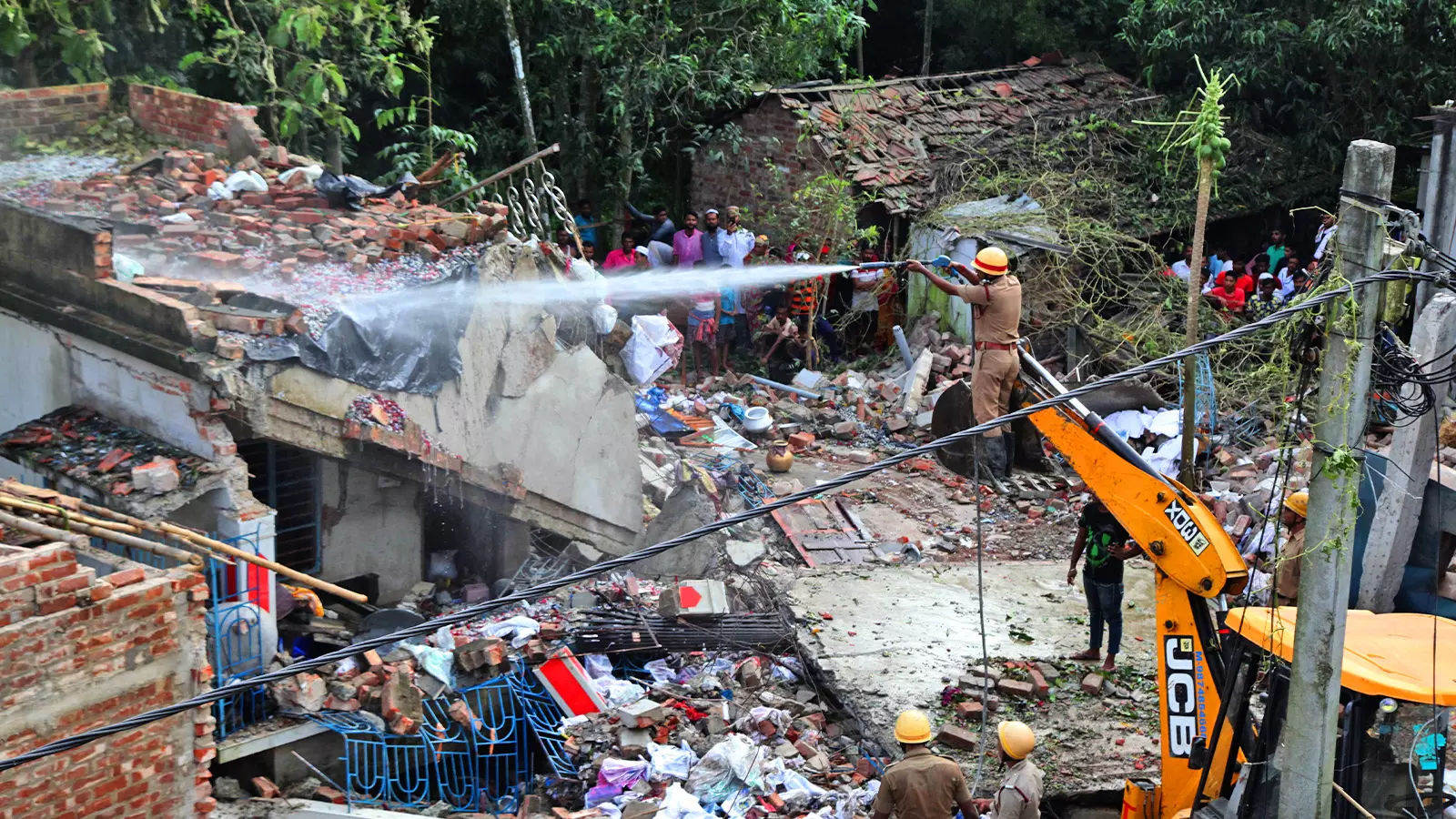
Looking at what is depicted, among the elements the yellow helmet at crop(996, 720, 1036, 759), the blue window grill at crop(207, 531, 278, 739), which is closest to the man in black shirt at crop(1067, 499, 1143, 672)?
the yellow helmet at crop(996, 720, 1036, 759)

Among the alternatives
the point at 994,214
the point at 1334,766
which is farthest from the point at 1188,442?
the point at 994,214

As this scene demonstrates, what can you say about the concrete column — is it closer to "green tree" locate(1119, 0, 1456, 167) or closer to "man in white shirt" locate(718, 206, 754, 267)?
"green tree" locate(1119, 0, 1456, 167)

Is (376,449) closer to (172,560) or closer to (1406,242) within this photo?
(172,560)

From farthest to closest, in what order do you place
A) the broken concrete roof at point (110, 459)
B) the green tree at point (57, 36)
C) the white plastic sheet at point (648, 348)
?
1. the white plastic sheet at point (648, 348)
2. the green tree at point (57, 36)
3. the broken concrete roof at point (110, 459)

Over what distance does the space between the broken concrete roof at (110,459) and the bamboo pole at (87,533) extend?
3.57 ft

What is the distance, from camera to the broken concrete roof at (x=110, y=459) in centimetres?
860

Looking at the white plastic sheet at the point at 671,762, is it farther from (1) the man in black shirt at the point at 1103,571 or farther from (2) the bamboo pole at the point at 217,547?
(1) the man in black shirt at the point at 1103,571

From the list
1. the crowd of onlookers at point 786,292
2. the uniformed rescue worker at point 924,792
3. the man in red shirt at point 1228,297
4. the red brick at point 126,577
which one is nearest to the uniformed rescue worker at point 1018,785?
the uniformed rescue worker at point 924,792

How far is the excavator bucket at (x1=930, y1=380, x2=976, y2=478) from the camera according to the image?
1342 cm

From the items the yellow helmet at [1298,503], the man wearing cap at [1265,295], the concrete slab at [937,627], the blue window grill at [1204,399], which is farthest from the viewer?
the man wearing cap at [1265,295]

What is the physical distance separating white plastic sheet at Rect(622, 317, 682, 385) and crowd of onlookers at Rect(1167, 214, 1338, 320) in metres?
6.10

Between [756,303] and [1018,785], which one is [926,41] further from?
[1018,785]

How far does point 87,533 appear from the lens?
7.41 metres

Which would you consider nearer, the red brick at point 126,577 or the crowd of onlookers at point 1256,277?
the red brick at point 126,577
